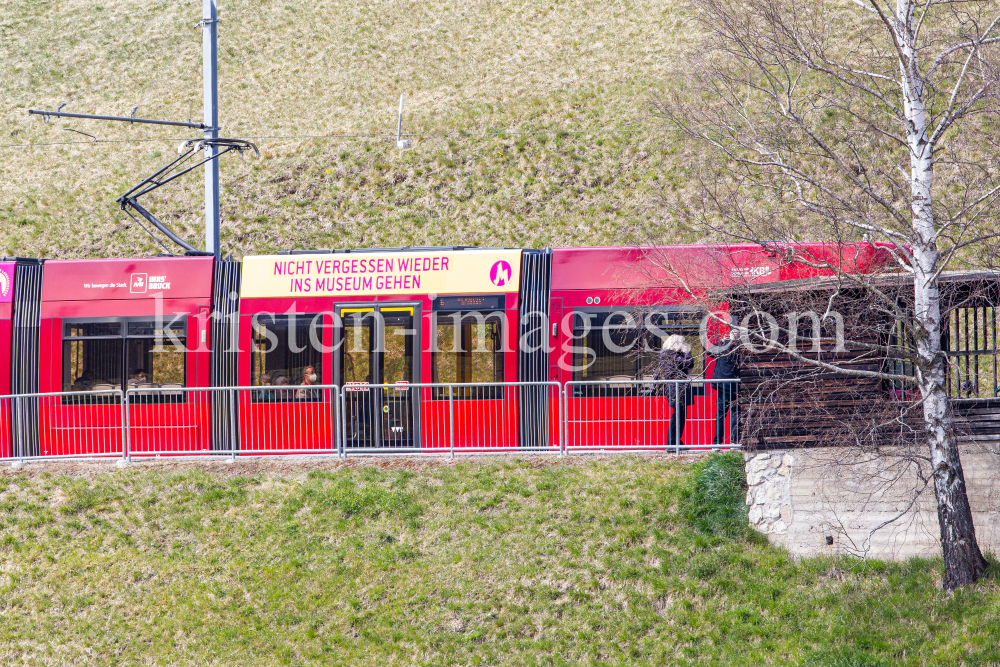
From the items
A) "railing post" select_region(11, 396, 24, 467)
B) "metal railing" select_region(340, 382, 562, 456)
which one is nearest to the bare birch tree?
"metal railing" select_region(340, 382, 562, 456)

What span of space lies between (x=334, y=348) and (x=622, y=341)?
4.23 m

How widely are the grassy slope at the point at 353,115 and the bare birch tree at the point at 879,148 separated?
40.5ft

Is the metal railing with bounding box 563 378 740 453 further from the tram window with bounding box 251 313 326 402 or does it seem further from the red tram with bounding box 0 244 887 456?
the tram window with bounding box 251 313 326 402

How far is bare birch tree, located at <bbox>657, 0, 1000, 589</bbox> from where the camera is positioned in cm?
998

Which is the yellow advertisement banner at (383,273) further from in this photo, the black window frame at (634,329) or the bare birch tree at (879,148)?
the bare birch tree at (879,148)

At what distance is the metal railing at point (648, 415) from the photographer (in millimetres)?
13070

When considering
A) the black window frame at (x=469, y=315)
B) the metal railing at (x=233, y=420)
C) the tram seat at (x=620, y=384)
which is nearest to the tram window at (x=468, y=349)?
the black window frame at (x=469, y=315)

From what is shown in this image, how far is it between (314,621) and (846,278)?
6.55 metres

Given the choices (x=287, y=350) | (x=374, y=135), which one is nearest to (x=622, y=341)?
(x=287, y=350)

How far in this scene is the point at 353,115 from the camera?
117 feet

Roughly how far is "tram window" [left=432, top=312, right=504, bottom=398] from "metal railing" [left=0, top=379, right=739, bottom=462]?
505 mm

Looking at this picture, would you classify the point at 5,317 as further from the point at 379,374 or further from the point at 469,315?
the point at 469,315

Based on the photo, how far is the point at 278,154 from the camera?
1328 inches

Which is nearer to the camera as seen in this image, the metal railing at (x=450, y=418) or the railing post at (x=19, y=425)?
the metal railing at (x=450, y=418)
